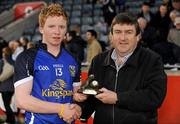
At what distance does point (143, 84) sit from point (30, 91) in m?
0.76

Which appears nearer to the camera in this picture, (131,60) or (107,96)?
(107,96)

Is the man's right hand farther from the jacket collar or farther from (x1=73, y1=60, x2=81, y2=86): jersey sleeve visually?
the jacket collar

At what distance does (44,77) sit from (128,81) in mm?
570

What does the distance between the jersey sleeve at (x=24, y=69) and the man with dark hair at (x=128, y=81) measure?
47 centimetres

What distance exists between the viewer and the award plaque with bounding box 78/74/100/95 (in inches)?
108

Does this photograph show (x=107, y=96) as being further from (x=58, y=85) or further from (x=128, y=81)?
(x=58, y=85)

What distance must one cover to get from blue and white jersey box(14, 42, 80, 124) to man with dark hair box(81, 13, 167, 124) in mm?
233

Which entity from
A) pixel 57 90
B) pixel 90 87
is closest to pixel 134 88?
pixel 90 87

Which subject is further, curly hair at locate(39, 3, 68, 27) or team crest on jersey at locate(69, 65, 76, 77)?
team crest on jersey at locate(69, 65, 76, 77)

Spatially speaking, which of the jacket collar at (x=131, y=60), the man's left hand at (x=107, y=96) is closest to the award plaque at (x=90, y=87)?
the man's left hand at (x=107, y=96)

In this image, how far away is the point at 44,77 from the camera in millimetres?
2846

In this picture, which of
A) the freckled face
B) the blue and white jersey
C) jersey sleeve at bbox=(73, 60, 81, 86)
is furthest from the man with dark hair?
→ the freckled face

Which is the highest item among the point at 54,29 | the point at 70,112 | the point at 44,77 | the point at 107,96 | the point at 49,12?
the point at 49,12

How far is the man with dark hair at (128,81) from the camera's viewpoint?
280cm
